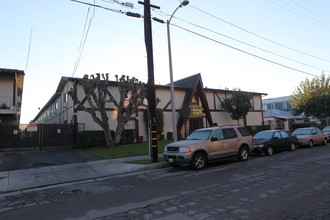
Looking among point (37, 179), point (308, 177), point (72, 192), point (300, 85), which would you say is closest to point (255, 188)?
point (308, 177)

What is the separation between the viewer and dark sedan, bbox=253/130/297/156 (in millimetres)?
13375

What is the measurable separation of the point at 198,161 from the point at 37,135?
15037 millimetres

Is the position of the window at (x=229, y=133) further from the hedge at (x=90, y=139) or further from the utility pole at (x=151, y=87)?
the hedge at (x=90, y=139)

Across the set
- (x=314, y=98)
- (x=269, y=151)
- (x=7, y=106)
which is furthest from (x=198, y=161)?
(x=314, y=98)

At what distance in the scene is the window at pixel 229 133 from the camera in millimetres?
11367

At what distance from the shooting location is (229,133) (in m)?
11.6

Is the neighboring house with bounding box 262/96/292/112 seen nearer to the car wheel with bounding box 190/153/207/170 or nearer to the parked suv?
the parked suv

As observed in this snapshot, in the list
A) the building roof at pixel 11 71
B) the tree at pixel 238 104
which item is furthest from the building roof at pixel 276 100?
the building roof at pixel 11 71

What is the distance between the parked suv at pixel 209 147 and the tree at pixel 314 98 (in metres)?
24.8

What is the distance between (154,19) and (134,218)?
11.5 m

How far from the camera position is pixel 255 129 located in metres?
31.2

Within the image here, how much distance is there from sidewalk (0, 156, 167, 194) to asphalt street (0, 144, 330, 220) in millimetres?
894

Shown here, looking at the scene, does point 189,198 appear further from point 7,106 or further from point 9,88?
point 9,88

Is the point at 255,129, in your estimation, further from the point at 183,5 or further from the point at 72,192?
the point at 72,192
